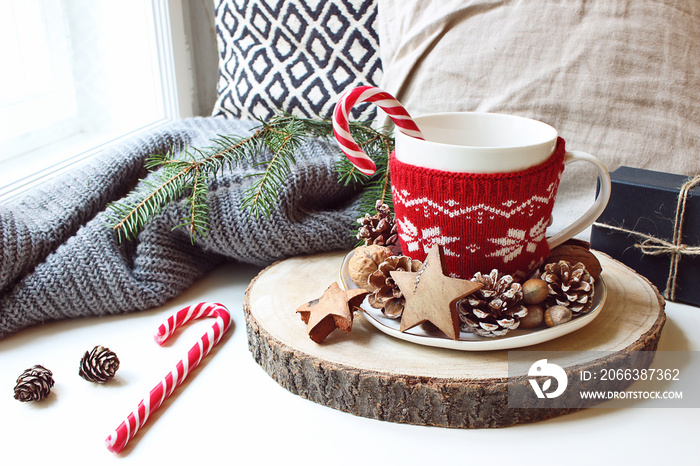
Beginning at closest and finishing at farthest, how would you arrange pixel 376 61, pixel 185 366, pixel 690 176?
pixel 185 366 → pixel 690 176 → pixel 376 61

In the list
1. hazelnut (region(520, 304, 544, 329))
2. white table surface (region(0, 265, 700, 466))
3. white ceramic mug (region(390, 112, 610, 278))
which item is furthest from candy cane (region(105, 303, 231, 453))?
hazelnut (region(520, 304, 544, 329))

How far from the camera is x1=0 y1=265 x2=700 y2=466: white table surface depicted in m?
0.52

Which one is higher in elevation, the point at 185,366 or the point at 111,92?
the point at 111,92

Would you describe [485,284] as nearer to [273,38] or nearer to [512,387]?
[512,387]

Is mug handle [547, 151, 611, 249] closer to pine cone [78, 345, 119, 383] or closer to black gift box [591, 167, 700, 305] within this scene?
black gift box [591, 167, 700, 305]

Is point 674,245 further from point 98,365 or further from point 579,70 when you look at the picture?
point 98,365

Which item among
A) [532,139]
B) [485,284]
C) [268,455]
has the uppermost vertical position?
[532,139]

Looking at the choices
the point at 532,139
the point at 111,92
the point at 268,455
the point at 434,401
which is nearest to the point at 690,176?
the point at 532,139

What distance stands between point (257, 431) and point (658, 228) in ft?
1.83

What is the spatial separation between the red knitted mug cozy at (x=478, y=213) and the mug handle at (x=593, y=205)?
1.4 inches

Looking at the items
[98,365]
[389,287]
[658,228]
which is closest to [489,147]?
[389,287]

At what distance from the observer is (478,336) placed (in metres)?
0.57

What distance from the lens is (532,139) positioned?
2.09 ft

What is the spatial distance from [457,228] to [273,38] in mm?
629
